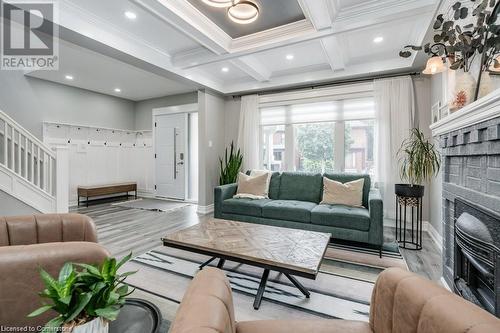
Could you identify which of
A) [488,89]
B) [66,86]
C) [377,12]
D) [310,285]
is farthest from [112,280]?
[66,86]

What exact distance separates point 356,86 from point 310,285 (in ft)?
10.5

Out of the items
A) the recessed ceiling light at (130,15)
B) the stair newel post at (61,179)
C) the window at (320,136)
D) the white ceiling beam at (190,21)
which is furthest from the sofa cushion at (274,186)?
the stair newel post at (61,179)

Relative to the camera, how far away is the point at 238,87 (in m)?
4.73

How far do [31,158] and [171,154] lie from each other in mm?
3138

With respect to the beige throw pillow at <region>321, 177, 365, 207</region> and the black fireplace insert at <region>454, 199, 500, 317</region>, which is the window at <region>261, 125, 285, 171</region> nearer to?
the beige throw pillow at <region>321, 177, 365, 207</region>

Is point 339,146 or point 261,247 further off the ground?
point 339,146

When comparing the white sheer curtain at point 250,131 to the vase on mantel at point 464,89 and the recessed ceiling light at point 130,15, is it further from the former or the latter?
the vase on mantel at point 464,89

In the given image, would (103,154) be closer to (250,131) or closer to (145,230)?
(145,230)

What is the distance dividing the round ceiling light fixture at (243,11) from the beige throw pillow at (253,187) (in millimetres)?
2299

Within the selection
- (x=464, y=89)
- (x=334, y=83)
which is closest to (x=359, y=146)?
(x=334, y=83)

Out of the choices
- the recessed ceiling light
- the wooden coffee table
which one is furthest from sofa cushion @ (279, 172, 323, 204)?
the recessed ceiling light

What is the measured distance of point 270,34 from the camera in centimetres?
301

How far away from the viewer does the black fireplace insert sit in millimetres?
1239

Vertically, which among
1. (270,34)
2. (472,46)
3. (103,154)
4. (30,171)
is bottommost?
(30,171)
